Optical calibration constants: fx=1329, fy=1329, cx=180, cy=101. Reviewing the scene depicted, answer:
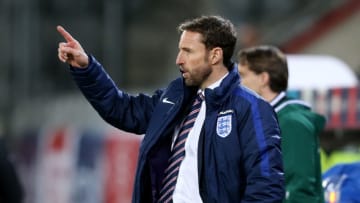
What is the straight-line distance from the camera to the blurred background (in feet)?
36.9

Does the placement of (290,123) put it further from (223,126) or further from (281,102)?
(223,126)

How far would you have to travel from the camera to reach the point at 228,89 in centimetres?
618

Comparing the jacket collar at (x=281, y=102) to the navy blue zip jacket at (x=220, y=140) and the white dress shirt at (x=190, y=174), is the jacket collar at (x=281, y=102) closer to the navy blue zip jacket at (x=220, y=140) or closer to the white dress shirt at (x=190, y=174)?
the navy blue zip jacket at (x=220, y=140)

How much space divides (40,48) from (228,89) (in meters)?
15.8

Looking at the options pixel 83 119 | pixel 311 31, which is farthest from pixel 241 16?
pixel 83 119

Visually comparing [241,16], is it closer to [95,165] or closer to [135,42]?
[135,42]

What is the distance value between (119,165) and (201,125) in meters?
8.15

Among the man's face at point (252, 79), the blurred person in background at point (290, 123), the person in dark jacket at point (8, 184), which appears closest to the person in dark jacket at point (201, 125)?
the blurred person in background at point (290, 123)

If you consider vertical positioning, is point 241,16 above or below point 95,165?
above

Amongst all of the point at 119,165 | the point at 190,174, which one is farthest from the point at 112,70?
the point at 190,174

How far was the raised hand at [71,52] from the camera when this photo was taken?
6285 millimetres

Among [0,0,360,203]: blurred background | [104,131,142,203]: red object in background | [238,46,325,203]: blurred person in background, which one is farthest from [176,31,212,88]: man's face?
[104,131,142,203]: red object in background

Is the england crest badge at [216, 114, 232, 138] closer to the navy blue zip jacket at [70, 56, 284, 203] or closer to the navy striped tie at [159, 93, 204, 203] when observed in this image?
the navy blue zip jacket at [70, 56, 284, 203]

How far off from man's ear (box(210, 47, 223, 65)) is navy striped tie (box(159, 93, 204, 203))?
6.9 inches
